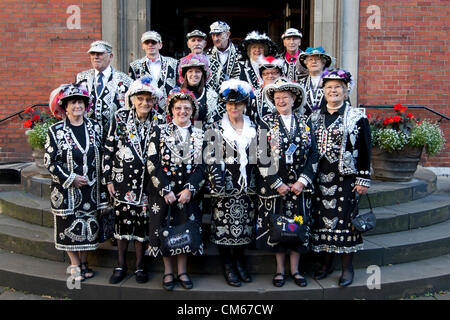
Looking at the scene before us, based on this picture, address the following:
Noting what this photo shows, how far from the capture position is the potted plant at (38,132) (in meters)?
5.94

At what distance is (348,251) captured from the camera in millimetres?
3920

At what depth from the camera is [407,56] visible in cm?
703

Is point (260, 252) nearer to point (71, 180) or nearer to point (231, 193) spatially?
point (231, 193)

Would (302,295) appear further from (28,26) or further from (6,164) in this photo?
(28,26)

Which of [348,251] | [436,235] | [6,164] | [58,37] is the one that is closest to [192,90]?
[348,251]

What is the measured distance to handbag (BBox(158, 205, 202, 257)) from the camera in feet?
12.1

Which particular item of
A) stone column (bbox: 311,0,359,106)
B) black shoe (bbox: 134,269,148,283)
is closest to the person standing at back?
stone column (bbox: 311,0,359,106)

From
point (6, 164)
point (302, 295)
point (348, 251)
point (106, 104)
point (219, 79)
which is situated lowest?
point (302, 295)

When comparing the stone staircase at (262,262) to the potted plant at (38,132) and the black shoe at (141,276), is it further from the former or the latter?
the potted plant at (38,132)

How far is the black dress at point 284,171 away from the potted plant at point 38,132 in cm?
343

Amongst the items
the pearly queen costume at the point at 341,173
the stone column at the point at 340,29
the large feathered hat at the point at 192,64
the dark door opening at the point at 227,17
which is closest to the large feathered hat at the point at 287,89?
the pearly queen costume at the point at 341,173

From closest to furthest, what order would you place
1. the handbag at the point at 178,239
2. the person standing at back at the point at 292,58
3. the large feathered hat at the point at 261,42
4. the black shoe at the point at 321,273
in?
the handbag at the point at 178,239 → the black shoe at the point at 321,273 → the large feathered hat at the point at 261,42 → the person standing at back at the point at 292,58

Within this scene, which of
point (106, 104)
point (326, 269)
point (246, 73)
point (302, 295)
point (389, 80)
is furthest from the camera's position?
point (389, 80)

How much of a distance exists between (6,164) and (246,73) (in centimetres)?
463
